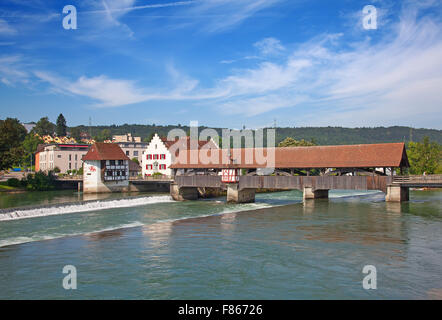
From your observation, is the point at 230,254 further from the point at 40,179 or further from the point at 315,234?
the point at 40,179

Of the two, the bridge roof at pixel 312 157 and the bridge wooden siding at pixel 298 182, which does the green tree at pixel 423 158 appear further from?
the bridge wooden siding at pixel 298 182

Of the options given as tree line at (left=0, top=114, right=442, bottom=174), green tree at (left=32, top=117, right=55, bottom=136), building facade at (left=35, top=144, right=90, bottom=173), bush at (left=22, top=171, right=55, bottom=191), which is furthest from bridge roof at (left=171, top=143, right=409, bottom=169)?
green tree at (left=32, top=117, right=55, bottom=136)

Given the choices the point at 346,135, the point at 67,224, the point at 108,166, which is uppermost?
the point at 346,135

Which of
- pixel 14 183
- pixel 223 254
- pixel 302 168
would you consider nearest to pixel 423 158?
pixel 302 168

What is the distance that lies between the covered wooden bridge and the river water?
4.11 meters

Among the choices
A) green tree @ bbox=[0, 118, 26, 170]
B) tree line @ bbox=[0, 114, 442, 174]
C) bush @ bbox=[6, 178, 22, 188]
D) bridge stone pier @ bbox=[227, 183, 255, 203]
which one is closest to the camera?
bridge stone pier @ bbox=[227, 183, 255, 203]

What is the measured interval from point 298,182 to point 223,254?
18478 mm

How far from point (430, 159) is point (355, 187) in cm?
3731

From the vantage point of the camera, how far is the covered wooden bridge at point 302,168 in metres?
29.0

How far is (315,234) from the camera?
18188 mm

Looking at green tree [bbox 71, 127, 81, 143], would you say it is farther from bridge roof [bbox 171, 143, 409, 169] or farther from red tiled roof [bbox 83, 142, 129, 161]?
bridge roof [bbox 171, 143, 409, 169]

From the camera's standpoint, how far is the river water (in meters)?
10.7

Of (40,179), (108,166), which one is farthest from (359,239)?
(40,179)

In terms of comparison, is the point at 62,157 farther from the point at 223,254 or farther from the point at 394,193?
the point at 223,254
